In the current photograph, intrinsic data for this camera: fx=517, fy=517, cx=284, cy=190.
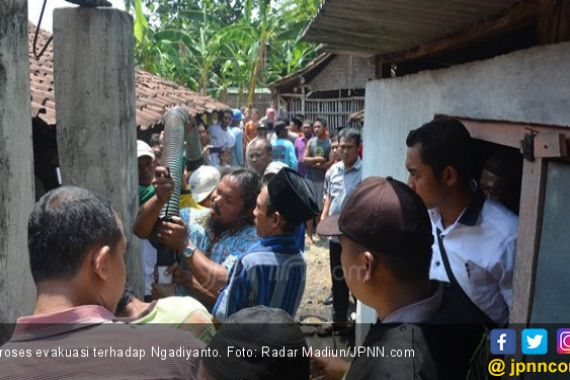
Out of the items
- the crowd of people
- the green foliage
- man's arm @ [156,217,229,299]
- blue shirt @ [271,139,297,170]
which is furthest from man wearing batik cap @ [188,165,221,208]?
the green foliage

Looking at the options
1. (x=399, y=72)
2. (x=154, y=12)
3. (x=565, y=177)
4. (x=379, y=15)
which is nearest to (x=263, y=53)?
(x=154, y=12)

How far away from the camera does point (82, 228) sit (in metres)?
1.39

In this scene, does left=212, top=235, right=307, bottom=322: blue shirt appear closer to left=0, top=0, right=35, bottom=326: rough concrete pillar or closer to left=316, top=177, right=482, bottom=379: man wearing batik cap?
left=316, top=177, right=482, bottom=379: man wearing batik cap

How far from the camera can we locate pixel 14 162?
82.2 inches

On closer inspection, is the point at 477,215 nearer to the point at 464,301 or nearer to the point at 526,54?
the point at 464,301

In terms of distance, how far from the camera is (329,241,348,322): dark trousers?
5.36 meters

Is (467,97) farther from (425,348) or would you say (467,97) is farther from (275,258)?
(425,348)

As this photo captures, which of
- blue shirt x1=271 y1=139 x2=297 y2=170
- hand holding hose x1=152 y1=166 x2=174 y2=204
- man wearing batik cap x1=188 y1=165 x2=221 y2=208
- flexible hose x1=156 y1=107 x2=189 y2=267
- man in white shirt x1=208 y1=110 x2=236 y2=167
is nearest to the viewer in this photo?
hand holding hose x1=152 y1=166 x2=174 y2=204

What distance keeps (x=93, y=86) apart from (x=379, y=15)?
1.47m

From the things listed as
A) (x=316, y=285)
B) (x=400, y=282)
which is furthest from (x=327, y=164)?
(x=400, y=282)

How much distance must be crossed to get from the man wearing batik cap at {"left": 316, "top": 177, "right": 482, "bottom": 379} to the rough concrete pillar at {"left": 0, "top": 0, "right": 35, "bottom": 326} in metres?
1.35

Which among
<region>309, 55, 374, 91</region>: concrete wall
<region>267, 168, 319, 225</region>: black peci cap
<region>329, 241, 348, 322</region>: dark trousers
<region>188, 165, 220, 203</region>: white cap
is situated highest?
<region>309, 55, 374, 91</region>: concrete wall

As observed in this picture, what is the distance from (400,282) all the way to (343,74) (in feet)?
40.8

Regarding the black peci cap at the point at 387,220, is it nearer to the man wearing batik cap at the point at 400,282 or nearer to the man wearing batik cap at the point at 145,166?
the man wearing batik cap at the point at 400,282
